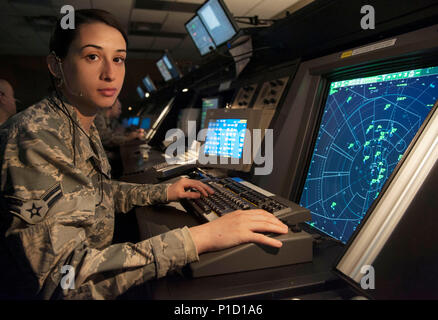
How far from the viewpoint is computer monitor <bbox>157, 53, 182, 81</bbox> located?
434 centimetres

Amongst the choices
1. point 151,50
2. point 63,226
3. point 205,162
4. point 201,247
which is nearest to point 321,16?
point 205,162

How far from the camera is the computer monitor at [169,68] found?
14.2 feet

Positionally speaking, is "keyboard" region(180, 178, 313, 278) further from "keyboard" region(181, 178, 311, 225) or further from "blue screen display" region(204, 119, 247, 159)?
"blue screen display" region(204, 119, 247, 159)

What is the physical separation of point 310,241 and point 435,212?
0.25 m

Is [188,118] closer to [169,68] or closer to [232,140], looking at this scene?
[232,140]

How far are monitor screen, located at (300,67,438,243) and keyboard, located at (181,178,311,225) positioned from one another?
0.18 meters

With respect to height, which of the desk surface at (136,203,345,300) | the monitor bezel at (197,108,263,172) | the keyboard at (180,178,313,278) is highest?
the monitor bezel at (197,108,263,172)

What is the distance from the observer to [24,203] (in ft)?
2.02

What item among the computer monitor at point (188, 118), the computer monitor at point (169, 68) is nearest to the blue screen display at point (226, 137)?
the computer monitor at point (188, 118)

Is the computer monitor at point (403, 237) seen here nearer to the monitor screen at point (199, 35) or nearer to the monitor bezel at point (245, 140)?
the monitor bezel at point (245, 140)

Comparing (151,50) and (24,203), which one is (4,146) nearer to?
(24,203)

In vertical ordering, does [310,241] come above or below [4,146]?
below

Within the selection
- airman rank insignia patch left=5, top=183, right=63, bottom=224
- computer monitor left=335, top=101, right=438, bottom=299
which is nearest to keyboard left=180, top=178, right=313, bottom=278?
computer monitor left=335, top=101, right=438, bottom=299
